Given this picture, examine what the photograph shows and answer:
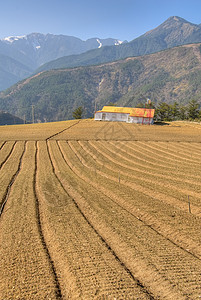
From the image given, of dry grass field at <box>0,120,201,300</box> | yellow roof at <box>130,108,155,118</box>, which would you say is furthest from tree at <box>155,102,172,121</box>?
dry grass field at <box>0,120,201,300</box>

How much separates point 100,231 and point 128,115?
243 ft

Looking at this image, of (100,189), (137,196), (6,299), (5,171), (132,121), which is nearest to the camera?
(6,299)

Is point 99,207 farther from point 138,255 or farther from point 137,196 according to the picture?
point 138,255

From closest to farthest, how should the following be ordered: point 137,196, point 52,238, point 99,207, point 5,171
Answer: point 52,238, point 99,207, point 137,196, point 5,171

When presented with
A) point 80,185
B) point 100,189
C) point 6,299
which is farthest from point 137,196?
point 6,299

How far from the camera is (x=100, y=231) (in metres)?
12.9

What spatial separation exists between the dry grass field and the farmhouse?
54974 millimetres

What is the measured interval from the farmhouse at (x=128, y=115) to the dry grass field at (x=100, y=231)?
55.0 m

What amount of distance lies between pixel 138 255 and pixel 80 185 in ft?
35.9

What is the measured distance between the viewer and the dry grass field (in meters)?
8.66

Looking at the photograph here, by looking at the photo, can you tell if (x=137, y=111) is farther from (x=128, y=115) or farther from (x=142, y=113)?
(x=128, y=115)

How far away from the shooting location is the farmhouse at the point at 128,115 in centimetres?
8069

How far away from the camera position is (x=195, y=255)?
35.6ft

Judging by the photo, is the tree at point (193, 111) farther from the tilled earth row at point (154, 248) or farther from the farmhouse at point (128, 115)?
the tilled earth row at point (154, 248)
